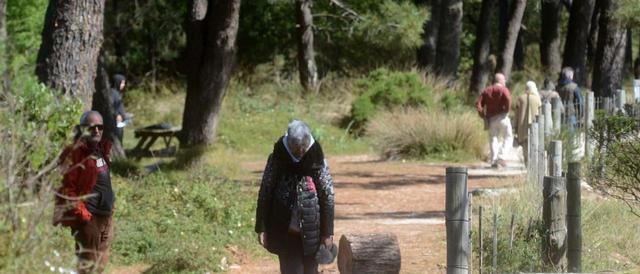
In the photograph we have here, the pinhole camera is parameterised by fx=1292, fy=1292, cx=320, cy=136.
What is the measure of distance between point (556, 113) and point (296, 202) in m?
10.3

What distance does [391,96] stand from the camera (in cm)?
2680

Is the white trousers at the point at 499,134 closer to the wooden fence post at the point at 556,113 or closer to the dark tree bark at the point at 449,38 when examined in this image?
the wooden fence post at the point at 556,113

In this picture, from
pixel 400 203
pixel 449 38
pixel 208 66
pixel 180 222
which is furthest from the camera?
pixel 449 38

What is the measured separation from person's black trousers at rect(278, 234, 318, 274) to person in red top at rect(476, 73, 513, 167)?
1101 centimetres

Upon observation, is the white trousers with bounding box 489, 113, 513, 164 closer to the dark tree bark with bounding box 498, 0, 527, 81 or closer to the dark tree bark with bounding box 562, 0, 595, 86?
the dark tree bark with bounding box 498, 0, 527, 81

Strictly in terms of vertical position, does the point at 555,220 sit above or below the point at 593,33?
below

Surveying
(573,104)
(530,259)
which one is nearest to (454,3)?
(573,104)

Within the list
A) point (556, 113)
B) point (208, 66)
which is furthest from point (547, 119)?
point (208, 66)

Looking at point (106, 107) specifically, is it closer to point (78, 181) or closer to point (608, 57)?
point (78, 181)

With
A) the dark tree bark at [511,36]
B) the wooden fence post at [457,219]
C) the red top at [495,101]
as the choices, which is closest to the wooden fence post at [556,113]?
the red top at [495,101]

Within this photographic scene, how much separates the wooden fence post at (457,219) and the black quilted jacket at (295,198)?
866 mm

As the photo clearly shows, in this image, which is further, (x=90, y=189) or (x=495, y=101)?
(x=495, y=101)

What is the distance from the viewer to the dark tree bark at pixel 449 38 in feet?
108

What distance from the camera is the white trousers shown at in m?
19.6
